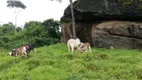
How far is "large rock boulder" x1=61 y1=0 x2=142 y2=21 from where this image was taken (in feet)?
66.0

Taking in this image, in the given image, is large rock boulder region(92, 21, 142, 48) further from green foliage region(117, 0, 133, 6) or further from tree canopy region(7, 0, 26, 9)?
tree canopy region(7, 0, 26, 9)

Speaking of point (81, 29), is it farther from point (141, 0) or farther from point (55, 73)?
point (55, 73)

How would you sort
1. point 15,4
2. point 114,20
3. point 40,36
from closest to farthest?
1. point 114,20
2. point 40,36
3. point 15,4

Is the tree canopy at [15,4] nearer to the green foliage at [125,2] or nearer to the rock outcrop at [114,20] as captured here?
the rock outcrop at [114,20]

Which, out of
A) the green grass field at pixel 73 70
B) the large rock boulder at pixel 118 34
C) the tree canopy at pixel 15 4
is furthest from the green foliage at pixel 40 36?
the tree canopy at pixel 15 4

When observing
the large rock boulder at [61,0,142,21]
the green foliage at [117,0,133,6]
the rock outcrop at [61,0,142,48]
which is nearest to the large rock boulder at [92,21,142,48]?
the rock outcrop at [61,0,142,48]

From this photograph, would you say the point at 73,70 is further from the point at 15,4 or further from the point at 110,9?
the point at 15,4

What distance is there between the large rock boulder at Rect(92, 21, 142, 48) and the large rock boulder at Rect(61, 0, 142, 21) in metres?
0.56

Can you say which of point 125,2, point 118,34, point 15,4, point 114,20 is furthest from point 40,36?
point 15,4

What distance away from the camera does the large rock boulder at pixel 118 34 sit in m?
19.6

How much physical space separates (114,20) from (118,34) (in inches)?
58.6

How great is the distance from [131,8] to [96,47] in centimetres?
354

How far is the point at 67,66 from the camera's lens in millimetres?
11703

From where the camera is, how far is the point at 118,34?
20.1 meters
